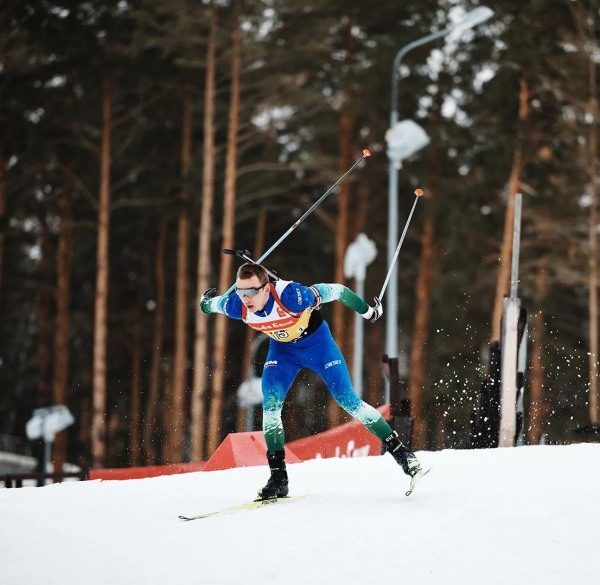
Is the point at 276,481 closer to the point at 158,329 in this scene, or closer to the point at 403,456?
the point at 403,456

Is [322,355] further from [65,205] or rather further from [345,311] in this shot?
[345,311]

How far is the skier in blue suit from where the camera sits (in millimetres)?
7242

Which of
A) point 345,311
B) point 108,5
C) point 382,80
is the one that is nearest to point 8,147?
point 108,5

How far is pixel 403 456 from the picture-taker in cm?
747

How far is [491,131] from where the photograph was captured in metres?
30.0

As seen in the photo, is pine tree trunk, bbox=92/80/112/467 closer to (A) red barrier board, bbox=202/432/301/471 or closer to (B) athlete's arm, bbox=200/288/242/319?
(A) red barrier board, bbox=202/432/301/471

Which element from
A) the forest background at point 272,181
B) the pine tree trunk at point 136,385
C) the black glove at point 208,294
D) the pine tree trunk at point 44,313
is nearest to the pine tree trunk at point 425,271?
the forest background at point 272,181

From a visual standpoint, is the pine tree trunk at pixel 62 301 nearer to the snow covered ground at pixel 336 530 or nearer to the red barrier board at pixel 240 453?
the red barrier board at pixel 240 453

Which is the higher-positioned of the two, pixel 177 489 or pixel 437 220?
pixel 437 220

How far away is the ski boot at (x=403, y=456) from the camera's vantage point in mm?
7441

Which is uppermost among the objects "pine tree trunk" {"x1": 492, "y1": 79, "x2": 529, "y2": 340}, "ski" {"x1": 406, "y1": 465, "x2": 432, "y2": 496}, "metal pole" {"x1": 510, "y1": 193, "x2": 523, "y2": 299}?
"pine tree trunk" {"x1": 492, "y1": 79, "x2": 529, "y2": 340}

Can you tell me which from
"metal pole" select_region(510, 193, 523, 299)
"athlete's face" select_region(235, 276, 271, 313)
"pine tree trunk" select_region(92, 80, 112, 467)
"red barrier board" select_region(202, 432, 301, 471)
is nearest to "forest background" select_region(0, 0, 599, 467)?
"pine tree trunk" select_region(92, 80, 112, 467)

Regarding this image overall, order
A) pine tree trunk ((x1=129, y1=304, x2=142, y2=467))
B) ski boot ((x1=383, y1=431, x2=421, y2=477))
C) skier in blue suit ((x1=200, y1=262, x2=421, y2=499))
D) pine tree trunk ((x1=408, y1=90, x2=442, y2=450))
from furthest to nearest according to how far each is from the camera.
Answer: pine tree trunk ((x1=129, y1=304, x2=142, y2=467)) → pine tree trunk ((x1=408, y1=90, x2=442, y2=450)) → ski boot ((x1=383, y1=431, x2=421, y2=477)) → skier in blue suit ((x1=200, y1=262, x2=421, y2=499))

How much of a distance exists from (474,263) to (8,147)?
13.8 meters
